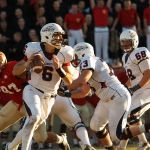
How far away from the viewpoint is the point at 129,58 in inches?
396

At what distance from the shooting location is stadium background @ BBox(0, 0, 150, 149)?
14.6 meters

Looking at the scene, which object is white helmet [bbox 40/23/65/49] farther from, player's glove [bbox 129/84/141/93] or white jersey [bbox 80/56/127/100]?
player's glove [bbox 129/84/141/93]

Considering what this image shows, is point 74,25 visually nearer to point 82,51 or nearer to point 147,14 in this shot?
point 147,14

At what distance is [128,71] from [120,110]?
38.0 inches

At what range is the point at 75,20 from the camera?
15.0 m

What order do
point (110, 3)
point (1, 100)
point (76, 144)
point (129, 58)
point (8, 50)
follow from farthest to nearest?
point (110, 3) → point (8, 50) → point (76, 144) → point (1, 100) → point (129, 58)

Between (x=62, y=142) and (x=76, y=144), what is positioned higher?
(x=62, y=142)

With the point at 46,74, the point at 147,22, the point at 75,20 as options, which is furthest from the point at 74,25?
the point at 46,74

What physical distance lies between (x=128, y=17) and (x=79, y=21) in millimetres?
1000

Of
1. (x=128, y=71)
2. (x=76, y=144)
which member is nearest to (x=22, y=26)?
(x=76, y=144)

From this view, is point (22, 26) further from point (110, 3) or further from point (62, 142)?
point (62, 142)

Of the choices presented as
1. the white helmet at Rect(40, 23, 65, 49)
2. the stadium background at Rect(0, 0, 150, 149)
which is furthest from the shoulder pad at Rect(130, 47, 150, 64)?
the stadium background at Rect(0, 0, 150, 149)

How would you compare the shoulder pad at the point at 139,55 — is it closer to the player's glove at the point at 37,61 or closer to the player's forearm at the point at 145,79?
the player's forearm at the point at 145,79

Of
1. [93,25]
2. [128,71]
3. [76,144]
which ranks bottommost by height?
[76,144]
